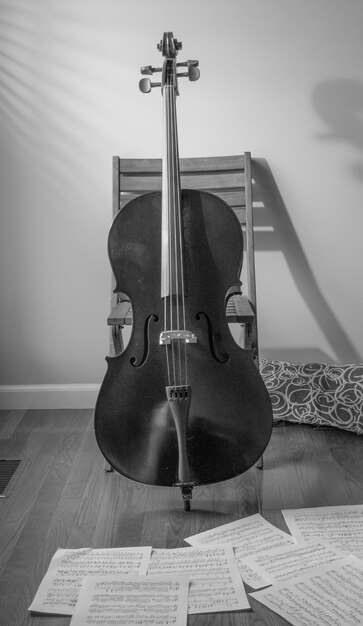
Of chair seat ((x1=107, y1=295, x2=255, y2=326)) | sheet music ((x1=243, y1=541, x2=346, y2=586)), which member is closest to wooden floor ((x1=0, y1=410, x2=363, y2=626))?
sheet music ((x1=243, y1=541, x2=346, y2=586))

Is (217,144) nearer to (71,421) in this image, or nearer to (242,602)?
(71,421)

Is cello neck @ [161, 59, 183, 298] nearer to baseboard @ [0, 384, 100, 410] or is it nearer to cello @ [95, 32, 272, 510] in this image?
cello @ [95, 32, 272, 510]

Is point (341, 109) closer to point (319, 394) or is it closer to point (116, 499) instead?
point (319, 394)

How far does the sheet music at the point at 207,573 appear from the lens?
6.20 ft

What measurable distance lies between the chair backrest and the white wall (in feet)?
0.37

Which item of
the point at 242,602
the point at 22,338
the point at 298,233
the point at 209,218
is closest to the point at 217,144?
the point at 298,233

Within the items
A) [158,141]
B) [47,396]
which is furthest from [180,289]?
[47,396]

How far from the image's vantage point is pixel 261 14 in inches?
117

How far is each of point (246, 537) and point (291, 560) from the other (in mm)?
175

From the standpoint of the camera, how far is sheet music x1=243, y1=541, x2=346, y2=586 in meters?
2.01

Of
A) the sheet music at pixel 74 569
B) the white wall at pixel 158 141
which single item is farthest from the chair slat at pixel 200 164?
the sheet music at pixel 74 569

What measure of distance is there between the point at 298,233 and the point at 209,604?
66.7 inches

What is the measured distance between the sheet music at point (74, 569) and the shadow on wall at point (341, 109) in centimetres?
180

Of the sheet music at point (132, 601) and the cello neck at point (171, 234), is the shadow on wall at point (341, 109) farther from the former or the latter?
the sheet music at point (132, 601)
